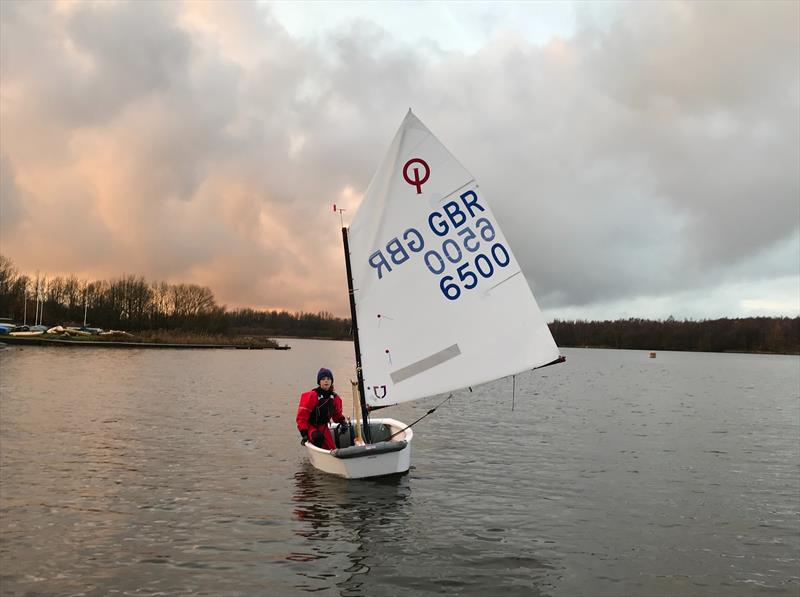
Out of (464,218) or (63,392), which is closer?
(464,218)

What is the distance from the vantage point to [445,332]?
12.5 metres

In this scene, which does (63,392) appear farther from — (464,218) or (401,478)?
(464,218)

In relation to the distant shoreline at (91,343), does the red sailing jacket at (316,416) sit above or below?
below

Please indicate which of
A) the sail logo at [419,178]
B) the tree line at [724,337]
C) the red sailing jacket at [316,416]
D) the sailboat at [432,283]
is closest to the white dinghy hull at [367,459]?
the sailboat at [432,283]

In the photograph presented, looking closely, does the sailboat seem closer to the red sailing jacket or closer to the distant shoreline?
the red sailing jacket

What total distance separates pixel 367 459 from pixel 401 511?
1.44 meters

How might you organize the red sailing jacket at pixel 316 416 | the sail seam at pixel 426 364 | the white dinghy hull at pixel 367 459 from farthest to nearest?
the red sailing jacket at pixel 316 416 → the white dinghy hull at pixel 367 459 → the sail seam at pixel 426 364

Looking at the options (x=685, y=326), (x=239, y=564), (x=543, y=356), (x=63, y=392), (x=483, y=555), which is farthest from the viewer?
(x=685, y=326)

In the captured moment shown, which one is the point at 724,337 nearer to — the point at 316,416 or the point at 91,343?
the point at 91,343

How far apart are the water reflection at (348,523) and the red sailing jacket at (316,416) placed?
1072 mm

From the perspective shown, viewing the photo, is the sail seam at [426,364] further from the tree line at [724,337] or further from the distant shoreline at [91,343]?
the tree line at [724,337]

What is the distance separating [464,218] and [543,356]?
304cm

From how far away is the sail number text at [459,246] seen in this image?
1228cm

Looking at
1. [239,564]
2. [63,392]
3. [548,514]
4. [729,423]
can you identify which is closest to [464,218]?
[548,514]
